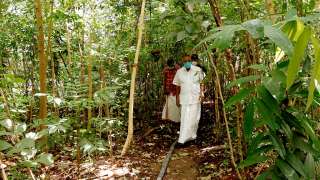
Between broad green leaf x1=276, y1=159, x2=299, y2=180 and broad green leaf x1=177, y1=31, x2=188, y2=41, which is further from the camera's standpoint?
broad green leaf x1=177, y1=31, x2=188, y2=41

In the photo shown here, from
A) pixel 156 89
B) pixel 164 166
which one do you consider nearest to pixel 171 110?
pixel 156 89

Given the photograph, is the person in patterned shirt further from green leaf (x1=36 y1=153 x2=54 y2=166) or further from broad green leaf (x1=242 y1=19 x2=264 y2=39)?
broad green leaf (x1=242 y1=19 x2=264 y2=39)

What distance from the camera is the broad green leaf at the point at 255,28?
119 centimetres

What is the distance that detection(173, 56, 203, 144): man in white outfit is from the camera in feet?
23.2

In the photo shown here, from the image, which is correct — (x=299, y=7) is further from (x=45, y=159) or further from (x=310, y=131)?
(x=45, y=159)

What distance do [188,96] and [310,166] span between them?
204 inches

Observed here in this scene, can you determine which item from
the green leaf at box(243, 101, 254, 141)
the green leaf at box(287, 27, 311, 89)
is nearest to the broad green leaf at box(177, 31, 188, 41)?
the green leaf at box(243, 101, 254, 141)

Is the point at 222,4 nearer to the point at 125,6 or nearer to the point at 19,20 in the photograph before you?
the point at 125,6

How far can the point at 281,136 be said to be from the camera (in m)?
2.11

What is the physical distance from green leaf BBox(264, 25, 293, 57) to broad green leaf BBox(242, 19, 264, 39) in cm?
2

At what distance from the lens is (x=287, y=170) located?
2.02 m

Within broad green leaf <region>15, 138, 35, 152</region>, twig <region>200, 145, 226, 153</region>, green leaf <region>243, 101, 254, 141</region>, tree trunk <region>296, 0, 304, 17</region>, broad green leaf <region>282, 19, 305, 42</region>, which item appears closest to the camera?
broad green leaf <region>282, 19, 305, 42</region>

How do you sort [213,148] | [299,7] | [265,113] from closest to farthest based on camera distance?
[265,113], [299,7], [213,148]

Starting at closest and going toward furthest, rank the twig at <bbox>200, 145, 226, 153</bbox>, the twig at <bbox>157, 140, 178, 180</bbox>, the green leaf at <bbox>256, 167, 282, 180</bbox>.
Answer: the green leaf at <bbox>256, 167, 282, 180</bbox> < the twig at <bbox>157, 140, 178, 180</bbox> < the twig at <bbox>200, 145, 226, 153</bbox>
